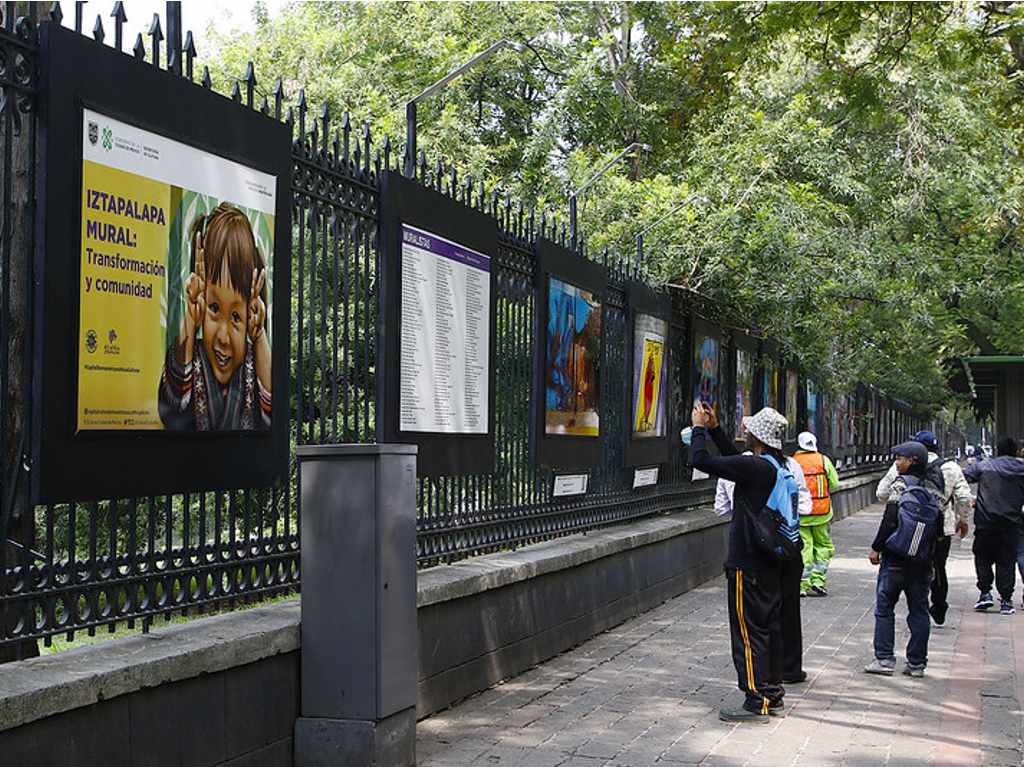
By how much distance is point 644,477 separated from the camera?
1404cm

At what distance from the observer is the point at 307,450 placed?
6469mm

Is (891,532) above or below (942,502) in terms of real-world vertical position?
below

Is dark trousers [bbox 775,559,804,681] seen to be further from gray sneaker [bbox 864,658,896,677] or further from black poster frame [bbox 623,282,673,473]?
black poster frame [bbox 623,282,673,473]

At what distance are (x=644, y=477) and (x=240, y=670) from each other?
851 centimetres

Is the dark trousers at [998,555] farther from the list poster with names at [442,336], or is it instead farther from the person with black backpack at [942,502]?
the list poster with names at [442,336]

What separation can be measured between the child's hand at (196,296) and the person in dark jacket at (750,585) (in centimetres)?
331

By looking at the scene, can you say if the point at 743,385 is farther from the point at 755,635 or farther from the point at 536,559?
the point at 755,635

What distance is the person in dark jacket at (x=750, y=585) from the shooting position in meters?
8.23

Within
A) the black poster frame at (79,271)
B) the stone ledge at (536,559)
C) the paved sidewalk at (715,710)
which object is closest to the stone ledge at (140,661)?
the black poster frame at (79,271)

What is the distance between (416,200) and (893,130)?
22658mm

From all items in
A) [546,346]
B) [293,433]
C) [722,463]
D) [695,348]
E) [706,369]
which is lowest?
[722,463]

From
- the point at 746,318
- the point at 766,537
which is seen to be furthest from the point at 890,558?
the point at 746,318

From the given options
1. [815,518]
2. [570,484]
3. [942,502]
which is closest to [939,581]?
[942,502]

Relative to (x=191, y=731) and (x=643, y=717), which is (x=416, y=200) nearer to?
(x=643, y=717)
